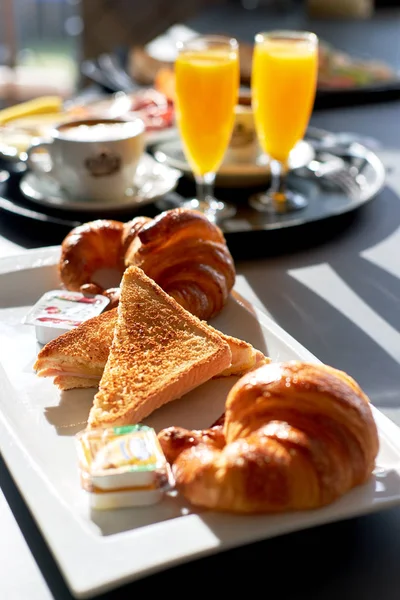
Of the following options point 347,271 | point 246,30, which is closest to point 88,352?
point 347,271

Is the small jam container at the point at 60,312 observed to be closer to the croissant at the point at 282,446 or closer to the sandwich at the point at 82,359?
the sandwich at the point at 82,359

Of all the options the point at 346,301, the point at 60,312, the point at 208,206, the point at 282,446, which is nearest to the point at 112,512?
the point at 282,446

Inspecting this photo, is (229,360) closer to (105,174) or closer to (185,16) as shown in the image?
(105,174)

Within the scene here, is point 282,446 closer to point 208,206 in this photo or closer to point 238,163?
point 208,206

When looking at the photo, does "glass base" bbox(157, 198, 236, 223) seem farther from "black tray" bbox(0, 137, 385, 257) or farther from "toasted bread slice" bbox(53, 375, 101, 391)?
"toasted bread slice" bbox(53, 375, 101, 391)

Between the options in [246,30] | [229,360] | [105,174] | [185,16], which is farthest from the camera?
[185,16]

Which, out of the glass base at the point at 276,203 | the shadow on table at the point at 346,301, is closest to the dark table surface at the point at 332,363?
the shadow on table at the point at 346,301
